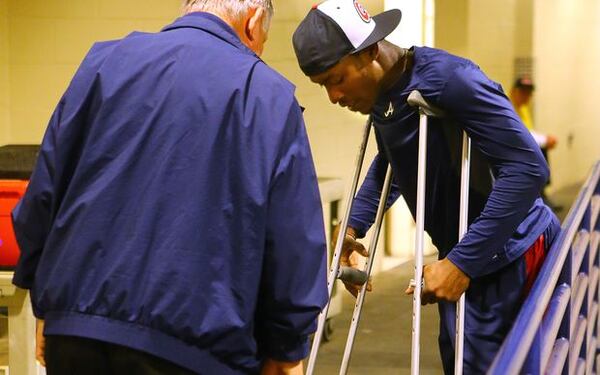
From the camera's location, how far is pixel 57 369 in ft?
9.06

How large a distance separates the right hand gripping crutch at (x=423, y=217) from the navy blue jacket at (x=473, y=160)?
4cm

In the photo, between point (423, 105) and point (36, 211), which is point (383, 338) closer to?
point (423, 105)

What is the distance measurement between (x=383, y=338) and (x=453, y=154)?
3.74 m

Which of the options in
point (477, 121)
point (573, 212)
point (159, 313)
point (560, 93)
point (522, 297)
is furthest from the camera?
point (560, 93)

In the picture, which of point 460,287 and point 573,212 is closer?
point 460,287

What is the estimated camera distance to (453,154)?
3.69 meters

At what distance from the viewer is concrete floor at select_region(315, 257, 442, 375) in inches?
260

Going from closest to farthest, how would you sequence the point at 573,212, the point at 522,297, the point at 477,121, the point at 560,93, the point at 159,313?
the point at 159,313 < the point at 477,121 < the point at 522,297 < the point at 573,212 < the point at 560,93

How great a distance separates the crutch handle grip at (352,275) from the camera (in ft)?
12.5

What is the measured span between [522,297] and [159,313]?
63.3 inches

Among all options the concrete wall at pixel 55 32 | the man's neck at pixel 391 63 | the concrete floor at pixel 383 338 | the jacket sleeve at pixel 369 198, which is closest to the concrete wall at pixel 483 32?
the concrete floor at pixel 383 338

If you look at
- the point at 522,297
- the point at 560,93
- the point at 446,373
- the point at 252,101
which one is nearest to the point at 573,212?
the point at 522,297

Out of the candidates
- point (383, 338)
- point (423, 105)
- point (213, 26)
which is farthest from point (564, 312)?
point (383, 338)

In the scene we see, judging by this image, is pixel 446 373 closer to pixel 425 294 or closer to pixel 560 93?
pixel 425 294
